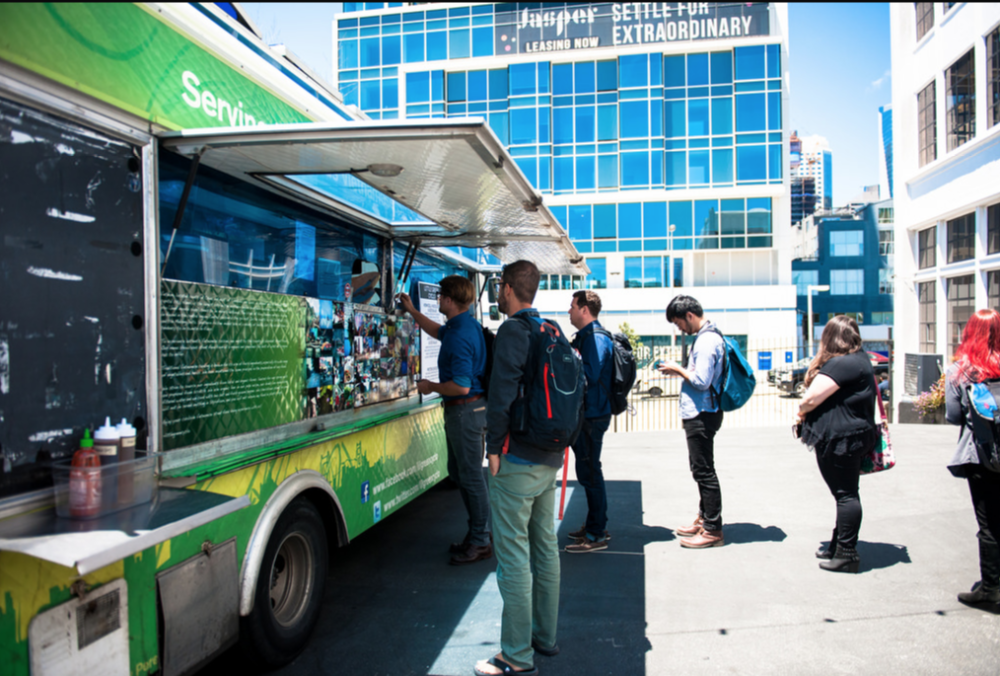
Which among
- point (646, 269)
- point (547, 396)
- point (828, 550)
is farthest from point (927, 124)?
point (646, 269)

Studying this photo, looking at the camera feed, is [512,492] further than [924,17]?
No

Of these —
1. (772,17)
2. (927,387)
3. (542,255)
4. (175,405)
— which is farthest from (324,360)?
(772,17)

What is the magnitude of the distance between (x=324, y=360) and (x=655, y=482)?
15.5 feet

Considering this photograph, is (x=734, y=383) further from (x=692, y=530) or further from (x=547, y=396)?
(x=547, y=396)

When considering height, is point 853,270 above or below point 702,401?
above

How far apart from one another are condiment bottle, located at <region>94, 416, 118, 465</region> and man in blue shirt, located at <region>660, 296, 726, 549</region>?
3.69m

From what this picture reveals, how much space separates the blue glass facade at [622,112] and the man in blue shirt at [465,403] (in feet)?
104

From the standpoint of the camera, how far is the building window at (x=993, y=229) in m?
10.8

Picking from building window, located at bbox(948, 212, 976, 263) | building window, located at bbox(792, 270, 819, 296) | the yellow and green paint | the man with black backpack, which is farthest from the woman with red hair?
building window, located at bbox(792, 270, 819, 296)

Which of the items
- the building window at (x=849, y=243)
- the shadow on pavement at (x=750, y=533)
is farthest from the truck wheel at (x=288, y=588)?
the building window at (x=849, y=243)

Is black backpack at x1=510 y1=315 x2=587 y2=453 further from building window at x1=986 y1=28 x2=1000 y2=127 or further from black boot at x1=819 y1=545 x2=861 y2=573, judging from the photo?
building window at x1=986 y1=28 x2=1000 y2=127

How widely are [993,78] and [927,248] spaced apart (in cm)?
364

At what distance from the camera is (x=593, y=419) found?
16.6 feet

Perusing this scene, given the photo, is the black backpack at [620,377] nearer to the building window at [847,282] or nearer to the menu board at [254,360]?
the menu board at [254,360]
